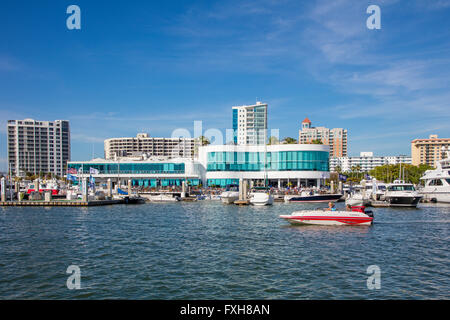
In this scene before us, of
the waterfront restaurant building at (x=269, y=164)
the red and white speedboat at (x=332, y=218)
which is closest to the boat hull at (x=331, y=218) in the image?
the red and white speedboat at (x=332, y=218)

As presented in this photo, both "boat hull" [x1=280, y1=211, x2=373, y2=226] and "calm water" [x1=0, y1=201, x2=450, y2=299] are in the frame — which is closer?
"calm water" [x1=0, y1=201, x2=450, y2=299]

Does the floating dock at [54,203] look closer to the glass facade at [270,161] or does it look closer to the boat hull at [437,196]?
the glass facade at [270,161]

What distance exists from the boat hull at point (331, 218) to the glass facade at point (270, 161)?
6926 cm

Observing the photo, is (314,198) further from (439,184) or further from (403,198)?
(439,184)

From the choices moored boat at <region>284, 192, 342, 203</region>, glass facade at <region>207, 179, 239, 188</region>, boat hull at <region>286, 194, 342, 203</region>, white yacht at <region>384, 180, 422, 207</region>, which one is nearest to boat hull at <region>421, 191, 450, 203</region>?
white yacht at <region>384, 180, 422, 207</region>

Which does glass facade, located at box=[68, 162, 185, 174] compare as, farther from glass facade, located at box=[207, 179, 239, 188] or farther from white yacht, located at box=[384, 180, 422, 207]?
white yacht, located at box=[384, 180, 422, 207]

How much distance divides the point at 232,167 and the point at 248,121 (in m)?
82.9

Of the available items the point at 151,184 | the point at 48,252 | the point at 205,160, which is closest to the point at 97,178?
the point at 151,184

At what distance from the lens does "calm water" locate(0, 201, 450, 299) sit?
16.6 metres

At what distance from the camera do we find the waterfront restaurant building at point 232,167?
105m

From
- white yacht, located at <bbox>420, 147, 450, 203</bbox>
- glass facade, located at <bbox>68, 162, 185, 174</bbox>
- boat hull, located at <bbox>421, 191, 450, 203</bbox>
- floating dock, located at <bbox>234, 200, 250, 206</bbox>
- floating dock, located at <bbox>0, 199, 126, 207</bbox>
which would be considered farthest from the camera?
glass facade, located at <bbox>68, 162, 185, 174</bbox>
